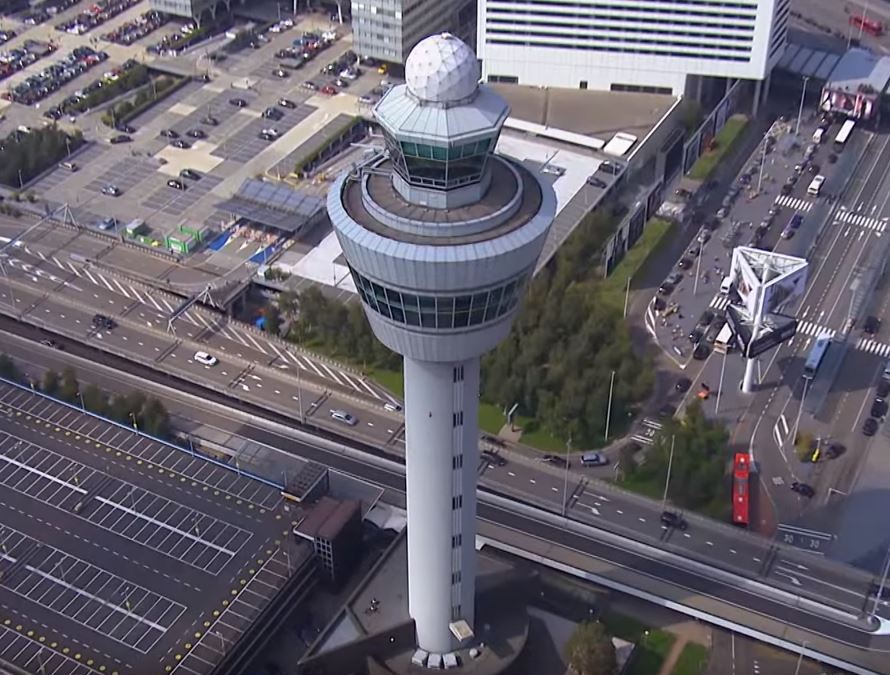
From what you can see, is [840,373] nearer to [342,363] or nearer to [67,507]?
[342,363]

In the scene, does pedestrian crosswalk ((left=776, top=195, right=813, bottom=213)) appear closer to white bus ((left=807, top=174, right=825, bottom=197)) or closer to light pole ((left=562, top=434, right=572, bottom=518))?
white bus ((left=807, top=174, right=825, bottom=197))

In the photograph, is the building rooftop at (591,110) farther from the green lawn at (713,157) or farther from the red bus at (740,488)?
the red bus at (740,488)

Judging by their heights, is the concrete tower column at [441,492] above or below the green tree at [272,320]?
above

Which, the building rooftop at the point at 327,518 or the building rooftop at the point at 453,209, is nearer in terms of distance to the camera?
the building rooftop at the point at 453,209

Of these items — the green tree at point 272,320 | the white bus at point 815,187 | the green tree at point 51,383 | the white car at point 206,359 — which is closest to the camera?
the green tree at point 51,383

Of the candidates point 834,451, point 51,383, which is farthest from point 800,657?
point 51,383

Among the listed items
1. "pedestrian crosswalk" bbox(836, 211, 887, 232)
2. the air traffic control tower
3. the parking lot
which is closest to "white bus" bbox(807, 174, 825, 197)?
"pedestrian crosswalk" bbox(836, 211, 887, 232)

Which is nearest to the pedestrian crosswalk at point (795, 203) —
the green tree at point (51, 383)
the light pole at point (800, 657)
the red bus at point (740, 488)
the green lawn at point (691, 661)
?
the red bus at point (740, 488)
